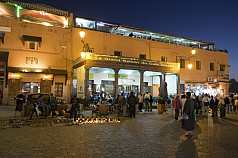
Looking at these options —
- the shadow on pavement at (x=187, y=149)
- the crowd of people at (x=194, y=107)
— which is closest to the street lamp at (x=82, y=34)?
the crowd of people at (x=194, y=107)

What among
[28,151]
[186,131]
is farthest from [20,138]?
[186,131]

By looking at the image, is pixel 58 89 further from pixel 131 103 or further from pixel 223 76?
pixel 223 76

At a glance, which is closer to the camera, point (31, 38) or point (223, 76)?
point (31, 38)

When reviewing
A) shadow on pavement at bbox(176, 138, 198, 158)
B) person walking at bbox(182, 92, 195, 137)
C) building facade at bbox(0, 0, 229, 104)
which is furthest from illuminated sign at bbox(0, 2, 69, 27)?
shadow on pavement at bbox(176, 138, 198, 158)

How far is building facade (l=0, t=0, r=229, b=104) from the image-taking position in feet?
98.0

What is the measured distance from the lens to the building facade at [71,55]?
1176 inches

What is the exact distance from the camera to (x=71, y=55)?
109 feet

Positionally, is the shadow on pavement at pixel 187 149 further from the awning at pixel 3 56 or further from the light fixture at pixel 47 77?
the awning at pixel 3 56

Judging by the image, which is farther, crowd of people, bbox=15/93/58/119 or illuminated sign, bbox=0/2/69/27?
illuminated sign, bbox=0/2/69/27

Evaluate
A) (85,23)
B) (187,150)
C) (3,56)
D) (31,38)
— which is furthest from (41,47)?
(187,150)

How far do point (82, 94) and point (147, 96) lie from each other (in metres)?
6.21

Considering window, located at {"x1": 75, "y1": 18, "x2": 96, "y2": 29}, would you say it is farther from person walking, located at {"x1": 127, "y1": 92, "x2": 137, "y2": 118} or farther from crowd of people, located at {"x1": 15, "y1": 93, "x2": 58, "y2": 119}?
crowd of people, located at {"x1": 15, "y1": 93, "x2": 58, "y2": 119}

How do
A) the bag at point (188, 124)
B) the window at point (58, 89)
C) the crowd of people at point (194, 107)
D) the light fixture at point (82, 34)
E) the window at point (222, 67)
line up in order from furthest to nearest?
1. the window at point (222, 67)
2. the light fixture at point (82, 34)
3. the window at point (58, 89)
4. the crowd of people at point (194, 107)
5. the bag at point (188, 124)

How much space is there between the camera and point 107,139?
12500 millimetres
